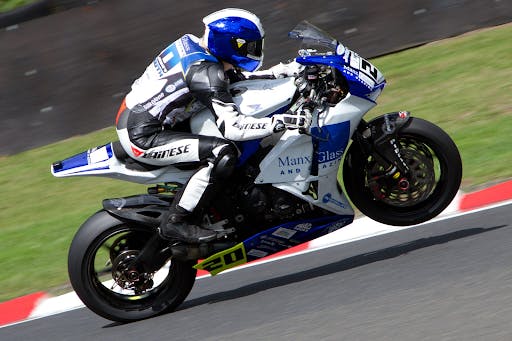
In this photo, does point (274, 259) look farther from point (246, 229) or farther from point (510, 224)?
point (510, 224)

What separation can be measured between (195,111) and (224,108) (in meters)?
0.42

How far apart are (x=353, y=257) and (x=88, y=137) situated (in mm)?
4543

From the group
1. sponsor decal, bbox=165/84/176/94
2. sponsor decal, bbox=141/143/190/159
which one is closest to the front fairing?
sponsor decal, bbox=165/84/176/94

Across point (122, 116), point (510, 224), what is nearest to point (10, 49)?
point (122, 116)

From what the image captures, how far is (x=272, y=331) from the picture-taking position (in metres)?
5.05

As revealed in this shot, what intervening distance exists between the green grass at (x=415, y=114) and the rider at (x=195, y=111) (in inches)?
64.7

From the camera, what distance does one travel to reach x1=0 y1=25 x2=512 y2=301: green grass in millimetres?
7562

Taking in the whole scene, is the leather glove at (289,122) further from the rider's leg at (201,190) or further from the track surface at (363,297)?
the track surface at (363,297)

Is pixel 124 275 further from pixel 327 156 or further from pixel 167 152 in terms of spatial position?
pixel 327 156

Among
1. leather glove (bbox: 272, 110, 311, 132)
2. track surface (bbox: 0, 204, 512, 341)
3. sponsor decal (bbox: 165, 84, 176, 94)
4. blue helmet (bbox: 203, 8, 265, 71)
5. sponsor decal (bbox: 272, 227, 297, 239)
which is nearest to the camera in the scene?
track surface (bbox: 0, 204, 512, 341)

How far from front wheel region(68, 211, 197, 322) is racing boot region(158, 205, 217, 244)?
18 centimetres

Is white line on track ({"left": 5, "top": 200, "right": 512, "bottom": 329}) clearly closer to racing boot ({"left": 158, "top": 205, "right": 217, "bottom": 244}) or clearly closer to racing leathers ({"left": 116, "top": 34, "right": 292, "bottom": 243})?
racing boot ({"left": 158, "top": 205, "right": 217, "bottom": 244})

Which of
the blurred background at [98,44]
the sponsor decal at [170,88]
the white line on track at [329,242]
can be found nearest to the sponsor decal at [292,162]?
the sponsor decal at [170,88]

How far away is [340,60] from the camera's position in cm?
574
